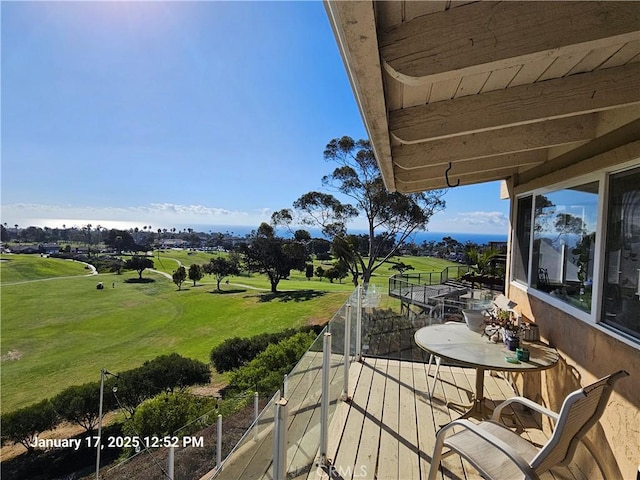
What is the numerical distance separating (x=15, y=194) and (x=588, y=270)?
59.1m

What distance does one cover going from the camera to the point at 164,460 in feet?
13.8

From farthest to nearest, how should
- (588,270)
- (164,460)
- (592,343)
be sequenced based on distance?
(164,460), (588,270), (592,343)

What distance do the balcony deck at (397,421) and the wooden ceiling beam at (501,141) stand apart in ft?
6.32

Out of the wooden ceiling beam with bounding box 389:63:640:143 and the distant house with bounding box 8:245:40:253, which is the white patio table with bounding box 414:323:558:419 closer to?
the wooden ceiling beam with bounding box 389:63:640:143

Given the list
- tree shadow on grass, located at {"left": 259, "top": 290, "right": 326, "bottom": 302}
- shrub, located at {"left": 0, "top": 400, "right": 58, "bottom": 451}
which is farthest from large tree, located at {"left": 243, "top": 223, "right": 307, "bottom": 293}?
shrub, located at {"left": 0, "top": 400, "right": 58, "bottom": 451}

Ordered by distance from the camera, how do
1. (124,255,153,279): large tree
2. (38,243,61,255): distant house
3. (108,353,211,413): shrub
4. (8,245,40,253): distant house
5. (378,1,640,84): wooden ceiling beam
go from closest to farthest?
(378,1,640,84): wooden ceiling beam, (108,353,211,413): shrub, (124,255,153,279): large tree, (8,245,40,253): distant house, (38,243,61,255): distant house

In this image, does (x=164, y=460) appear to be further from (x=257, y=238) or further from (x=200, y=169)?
(x=200, y=169)

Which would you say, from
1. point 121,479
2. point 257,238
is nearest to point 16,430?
point 121,479

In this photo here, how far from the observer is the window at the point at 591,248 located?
160 cm

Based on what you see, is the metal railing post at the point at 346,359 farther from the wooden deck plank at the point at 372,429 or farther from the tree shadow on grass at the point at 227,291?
the tree shadow on grass at the point at 227,291

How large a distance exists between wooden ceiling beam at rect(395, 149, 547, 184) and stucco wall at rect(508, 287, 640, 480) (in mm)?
1252

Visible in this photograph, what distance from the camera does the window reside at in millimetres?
1598

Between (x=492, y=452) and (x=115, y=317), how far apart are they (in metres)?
31.6

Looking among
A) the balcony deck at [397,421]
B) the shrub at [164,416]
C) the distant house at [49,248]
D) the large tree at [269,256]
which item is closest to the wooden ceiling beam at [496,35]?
the balcony deck at [397,421]
